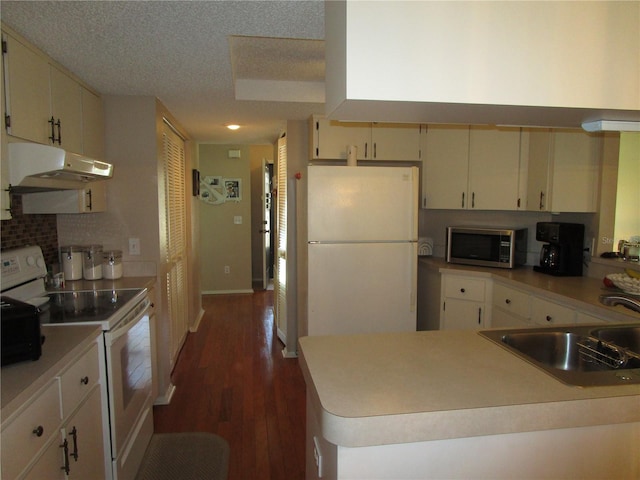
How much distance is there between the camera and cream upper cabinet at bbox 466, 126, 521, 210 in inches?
129

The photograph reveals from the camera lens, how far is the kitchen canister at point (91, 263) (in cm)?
258

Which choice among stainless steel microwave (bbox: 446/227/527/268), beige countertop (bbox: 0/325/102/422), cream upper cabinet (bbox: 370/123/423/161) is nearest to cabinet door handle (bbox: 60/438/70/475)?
beige countertop (bbox: 0/325/102/422)

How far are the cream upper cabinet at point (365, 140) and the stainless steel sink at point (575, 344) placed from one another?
2.05 metres

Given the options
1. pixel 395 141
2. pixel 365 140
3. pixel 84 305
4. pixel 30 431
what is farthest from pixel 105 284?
pixel 395 141

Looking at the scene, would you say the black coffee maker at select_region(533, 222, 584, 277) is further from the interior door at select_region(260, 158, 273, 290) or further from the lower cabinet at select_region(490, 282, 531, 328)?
the interior door at select_region(260, 158, 273, 290)

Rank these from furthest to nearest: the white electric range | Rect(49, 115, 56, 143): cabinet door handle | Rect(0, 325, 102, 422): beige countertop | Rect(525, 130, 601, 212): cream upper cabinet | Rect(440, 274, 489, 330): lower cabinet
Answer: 1. Rect(440, 274, 489, 330): lower cabinet
2. Rect(525, 130, 601, 212): cream upper cabinet
3. Rect(49, 115, 56, 143): cabinet door handle
4. the white electric range
5. Rect(0, 325, 102, 422): beige countertop

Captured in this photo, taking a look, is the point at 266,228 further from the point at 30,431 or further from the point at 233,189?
the point at 30,431

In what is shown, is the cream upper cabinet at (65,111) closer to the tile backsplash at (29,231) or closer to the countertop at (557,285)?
the tile backsplash at (29,231)

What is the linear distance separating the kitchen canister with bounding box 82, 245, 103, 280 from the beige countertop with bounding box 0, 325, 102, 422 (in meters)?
0.89

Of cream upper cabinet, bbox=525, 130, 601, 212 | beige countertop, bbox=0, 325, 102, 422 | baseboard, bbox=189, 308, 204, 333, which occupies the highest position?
cream upper cabinet, bbox=525, 130, 601, 212

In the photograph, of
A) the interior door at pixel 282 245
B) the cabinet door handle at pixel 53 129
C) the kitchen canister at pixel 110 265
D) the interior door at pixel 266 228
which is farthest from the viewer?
the interior door at pixel 266 228

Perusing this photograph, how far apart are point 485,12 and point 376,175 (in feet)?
5.69

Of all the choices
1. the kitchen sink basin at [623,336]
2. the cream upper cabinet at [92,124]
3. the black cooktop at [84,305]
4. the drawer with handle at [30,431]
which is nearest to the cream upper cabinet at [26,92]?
the cream upper cabinet at [92,124]

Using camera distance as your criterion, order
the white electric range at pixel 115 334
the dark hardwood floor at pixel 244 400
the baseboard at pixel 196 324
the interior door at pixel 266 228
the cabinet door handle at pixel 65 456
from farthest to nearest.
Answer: the interior door at pixel 266 228, the baseboard at pixel 196 324, the dark hardwood floor at pixel 244 400, the white electric range at pixel 115 334, the cabinet door handle at pixel 65 456
